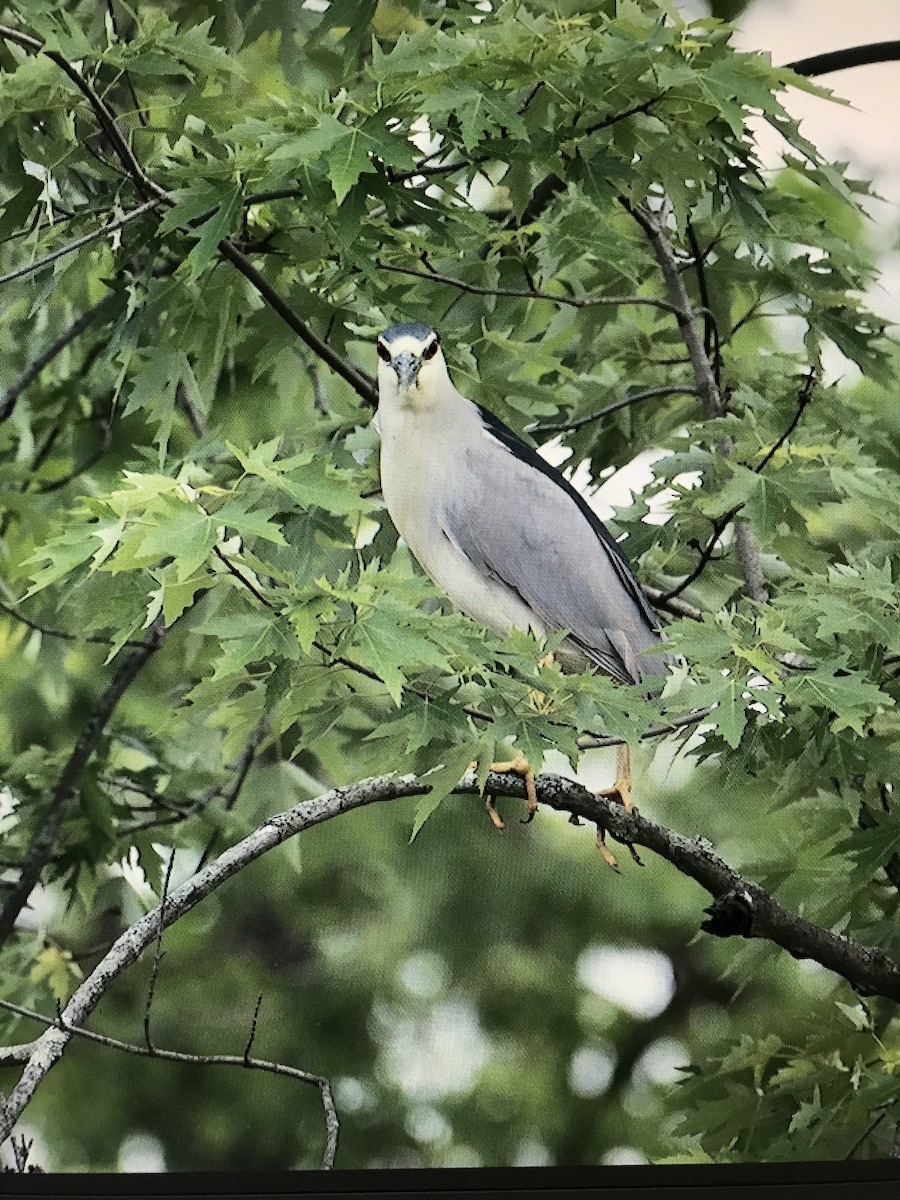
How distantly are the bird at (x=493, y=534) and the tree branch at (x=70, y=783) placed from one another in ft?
0.72

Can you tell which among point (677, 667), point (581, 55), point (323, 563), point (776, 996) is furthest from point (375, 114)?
point (776, 996)

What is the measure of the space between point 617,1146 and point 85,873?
0.47m

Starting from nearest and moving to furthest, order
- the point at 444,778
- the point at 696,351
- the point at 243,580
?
1. the point at 243,580
2. the point at 444,778
3. the point at 696,351

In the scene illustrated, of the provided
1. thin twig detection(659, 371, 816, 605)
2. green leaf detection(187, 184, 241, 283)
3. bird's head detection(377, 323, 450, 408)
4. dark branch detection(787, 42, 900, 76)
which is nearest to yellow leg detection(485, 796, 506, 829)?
thin twig detection(659, 371, 816, 605)

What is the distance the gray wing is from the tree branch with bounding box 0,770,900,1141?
0.12 m

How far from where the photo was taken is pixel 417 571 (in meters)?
1.04

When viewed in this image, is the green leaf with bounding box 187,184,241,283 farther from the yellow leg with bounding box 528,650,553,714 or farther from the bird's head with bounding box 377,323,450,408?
the yellow leg with bounding box 528,650,553,714

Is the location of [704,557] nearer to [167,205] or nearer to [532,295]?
[532,295]

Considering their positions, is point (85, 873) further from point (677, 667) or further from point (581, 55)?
point (581, 55)

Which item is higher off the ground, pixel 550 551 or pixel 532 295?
pixel 532 295

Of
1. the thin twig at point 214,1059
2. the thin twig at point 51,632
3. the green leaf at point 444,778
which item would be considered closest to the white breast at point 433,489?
the green leaf at point 444,778

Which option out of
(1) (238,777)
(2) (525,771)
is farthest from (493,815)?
(1) (238,777)

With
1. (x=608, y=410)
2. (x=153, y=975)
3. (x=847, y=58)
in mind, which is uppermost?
(x=847, y=58)

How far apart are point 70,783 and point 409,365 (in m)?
0.41
